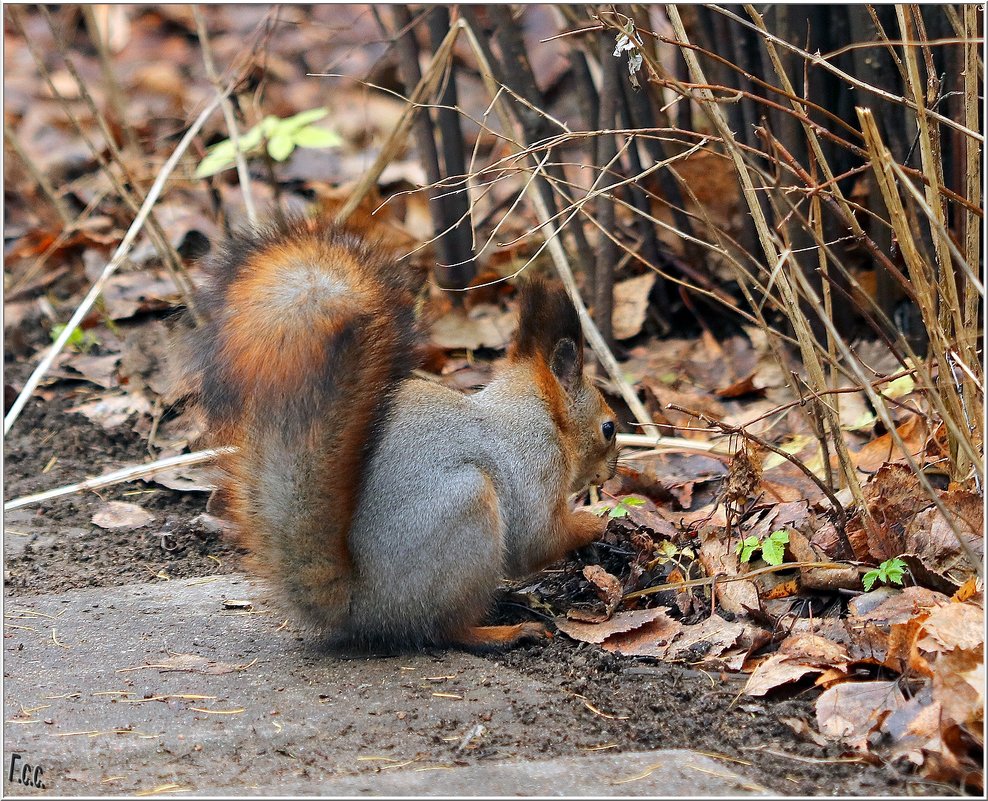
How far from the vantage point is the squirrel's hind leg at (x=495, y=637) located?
103 inches

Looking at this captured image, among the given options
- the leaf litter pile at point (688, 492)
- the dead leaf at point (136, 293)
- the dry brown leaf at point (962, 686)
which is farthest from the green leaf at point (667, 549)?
the dead leaf at point (136, 293)

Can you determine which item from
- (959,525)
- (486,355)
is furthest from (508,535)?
(486,355)

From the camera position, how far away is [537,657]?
2543 mm

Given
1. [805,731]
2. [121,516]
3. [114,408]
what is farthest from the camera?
[114,408]

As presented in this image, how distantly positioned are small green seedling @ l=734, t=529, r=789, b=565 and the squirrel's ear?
2.10ft

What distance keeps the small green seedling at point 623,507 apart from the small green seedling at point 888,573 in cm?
75

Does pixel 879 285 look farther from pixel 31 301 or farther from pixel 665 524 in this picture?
pixel 31 301

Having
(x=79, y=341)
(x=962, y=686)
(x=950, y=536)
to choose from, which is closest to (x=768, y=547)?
(x=950, y=536)

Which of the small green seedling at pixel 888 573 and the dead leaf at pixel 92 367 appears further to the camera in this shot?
the dead leaf at pixel 92 367

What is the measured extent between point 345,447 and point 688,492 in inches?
47.8

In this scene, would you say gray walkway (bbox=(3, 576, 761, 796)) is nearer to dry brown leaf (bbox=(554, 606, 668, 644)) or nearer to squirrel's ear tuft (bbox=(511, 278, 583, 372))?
dry brown leaf (bbox=(554, 606, 668, 644))

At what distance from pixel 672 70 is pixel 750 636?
134 inches

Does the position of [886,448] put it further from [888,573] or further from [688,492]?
[888,573]

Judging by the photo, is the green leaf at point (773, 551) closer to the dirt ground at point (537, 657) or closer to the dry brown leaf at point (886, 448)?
the dirt ground at point (537, 657)
